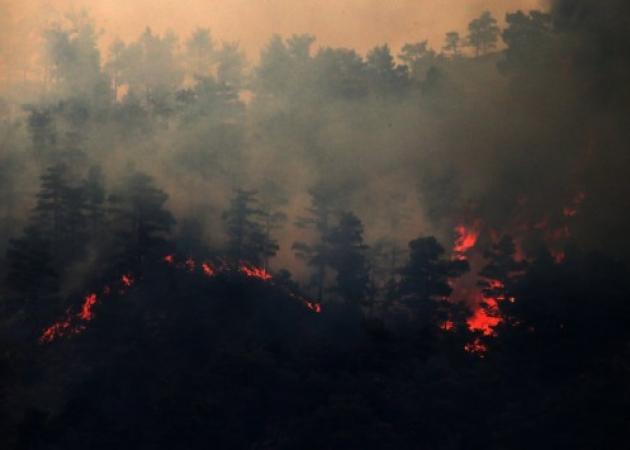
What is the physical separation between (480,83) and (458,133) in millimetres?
15111

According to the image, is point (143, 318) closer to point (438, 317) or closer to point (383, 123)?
point (438, 317)

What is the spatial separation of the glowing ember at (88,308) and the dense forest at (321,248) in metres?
0.35

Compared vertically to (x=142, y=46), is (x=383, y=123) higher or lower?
lower

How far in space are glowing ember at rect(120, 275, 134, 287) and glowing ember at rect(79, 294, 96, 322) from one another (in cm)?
269

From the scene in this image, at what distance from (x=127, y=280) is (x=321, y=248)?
17046 mm

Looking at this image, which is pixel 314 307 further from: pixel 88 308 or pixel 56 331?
pixel 56 331

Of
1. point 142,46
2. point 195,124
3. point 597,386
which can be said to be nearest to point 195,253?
point 195,124

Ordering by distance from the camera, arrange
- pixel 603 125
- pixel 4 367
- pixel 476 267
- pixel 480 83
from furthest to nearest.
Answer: pixel 480 83
pixel 603 125
pixel 476 267
pixel 4 367

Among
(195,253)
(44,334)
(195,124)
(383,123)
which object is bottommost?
(44,334)

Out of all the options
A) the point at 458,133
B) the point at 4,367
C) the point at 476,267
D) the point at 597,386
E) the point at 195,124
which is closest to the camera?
the point at 597,386

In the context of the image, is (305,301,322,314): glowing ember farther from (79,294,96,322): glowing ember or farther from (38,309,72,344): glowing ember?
(38,309,72,344): glowing ember

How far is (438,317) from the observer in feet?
222

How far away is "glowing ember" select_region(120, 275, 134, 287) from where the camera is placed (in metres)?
74.0

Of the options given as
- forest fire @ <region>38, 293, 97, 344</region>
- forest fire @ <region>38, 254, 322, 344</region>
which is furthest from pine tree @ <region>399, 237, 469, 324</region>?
forest fire @ <region>38, 293, 97, 344</region>
